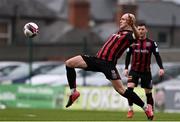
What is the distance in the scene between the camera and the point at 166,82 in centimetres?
2983

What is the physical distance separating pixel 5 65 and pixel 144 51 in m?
16.6

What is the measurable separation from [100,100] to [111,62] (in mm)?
11202

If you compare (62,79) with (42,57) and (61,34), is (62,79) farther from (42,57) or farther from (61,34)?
(61,34)

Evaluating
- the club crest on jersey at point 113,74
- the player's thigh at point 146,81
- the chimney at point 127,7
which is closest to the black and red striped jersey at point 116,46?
the club crest on jersey at point 113,74

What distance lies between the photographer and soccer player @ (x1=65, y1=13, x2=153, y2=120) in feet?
54.7

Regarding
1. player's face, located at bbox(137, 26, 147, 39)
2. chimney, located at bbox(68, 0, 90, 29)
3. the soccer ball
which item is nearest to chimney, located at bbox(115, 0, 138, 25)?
chimney, located at bbox(68, 0, 90, 29)

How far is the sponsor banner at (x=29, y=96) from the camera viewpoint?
95.6 ft

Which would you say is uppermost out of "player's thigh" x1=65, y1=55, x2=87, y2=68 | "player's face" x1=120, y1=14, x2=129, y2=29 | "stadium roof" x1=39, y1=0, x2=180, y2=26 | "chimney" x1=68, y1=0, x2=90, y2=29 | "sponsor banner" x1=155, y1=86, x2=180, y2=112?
"stadium roof" x1=39, y1=0, x2=180, y2=26

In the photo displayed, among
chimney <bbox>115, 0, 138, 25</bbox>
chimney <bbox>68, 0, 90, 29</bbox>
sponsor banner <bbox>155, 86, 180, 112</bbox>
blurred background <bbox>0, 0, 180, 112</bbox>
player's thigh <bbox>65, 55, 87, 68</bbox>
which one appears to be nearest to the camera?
player's thigh <bbox>65, 55, 87, 68</bbox>

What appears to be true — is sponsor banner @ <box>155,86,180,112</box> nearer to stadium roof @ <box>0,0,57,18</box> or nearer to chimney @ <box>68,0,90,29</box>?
Answer: stadium roof @ <box>0,0,57,18</box>

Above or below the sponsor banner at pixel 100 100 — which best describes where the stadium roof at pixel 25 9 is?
above

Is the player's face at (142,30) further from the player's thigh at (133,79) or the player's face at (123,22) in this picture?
the player's face at (123,22)

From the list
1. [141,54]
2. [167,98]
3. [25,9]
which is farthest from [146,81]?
[25,9]

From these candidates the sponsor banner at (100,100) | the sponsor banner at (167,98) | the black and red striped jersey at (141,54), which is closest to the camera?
the black and red striped jersey at (141,54)
